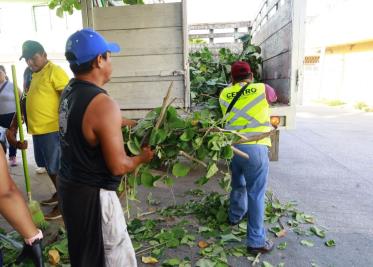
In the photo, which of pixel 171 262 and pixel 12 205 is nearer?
pixel 12 205

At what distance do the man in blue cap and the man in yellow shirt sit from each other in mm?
1747

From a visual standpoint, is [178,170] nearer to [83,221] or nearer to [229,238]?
[83,221]

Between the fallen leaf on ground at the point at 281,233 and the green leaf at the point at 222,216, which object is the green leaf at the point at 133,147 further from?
the fallen leaf on ground at the point at 281,233

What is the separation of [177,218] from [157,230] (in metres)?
0.40

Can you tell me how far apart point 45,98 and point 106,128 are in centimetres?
220

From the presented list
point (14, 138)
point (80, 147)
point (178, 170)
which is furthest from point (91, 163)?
point (14, 138)

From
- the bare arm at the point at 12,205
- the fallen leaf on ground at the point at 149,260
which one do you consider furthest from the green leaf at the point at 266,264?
the bare arm at the point at 12,205

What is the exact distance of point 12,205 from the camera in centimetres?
143

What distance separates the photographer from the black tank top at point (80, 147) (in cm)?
181

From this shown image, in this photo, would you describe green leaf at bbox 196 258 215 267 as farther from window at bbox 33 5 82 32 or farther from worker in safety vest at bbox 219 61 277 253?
window at bbox 33 5 82 32

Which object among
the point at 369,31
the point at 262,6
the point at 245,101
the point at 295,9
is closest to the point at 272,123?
the point at 245,101

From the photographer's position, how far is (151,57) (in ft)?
12.0

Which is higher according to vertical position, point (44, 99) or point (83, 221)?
point (44, 99)

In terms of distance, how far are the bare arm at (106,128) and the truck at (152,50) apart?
1927mm
